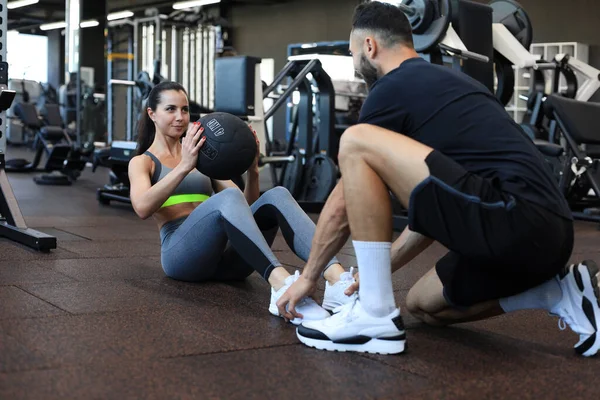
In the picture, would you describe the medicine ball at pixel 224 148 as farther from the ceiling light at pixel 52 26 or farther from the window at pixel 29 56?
the ceiling light at pixel 52 26

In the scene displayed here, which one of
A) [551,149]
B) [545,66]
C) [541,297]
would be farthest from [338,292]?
[545,66]

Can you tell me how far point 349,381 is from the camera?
5.24 ft

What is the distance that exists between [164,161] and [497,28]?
392 centimetres

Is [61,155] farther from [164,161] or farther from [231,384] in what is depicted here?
[231,384]

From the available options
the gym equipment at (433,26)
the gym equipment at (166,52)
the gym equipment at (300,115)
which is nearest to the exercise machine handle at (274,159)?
the gym equipment at (300,115)

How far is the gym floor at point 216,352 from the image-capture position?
1527 millimetres

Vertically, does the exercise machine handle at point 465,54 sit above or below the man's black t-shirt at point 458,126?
above

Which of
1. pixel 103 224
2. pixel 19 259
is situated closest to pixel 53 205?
pixel 103 224

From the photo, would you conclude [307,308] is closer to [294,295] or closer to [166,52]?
[294,295]

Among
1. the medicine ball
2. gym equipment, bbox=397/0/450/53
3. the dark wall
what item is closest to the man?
the medicine ball

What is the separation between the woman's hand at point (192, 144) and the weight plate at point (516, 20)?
14.4ft

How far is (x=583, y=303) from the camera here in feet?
5.94

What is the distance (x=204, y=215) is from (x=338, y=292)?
50cm

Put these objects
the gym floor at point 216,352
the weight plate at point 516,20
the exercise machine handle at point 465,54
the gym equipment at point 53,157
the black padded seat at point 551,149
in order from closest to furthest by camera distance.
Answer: the gym floor at point 216,352, the exercise machine handle at point 465,54, the black padded seat at point 551,149, the weight plate at point 516,20, the gym equipment at point 53,157
